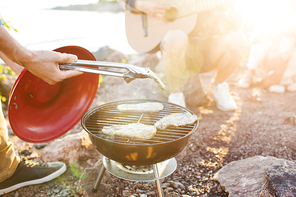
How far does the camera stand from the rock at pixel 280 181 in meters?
1.21

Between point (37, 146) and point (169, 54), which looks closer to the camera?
point (37, 146)

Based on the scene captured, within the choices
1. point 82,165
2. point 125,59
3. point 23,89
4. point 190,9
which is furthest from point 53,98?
point 125,59

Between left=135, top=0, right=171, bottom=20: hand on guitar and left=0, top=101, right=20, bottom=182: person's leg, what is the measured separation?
2.47 m

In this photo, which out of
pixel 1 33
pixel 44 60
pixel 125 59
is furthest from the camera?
pixel 125 59

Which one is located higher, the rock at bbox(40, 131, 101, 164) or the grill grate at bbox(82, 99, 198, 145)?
the grill grate at bbox(82, 99, 198, 145)

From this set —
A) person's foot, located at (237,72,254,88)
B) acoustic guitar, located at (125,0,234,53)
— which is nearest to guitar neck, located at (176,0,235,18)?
acoustic guitar, located at (125,0,234,53)

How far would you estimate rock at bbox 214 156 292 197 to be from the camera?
156cm

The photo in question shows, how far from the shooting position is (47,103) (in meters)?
1.82

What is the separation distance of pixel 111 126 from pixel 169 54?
1.73 m

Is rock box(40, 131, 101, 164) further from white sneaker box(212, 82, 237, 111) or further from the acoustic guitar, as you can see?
white sneaker box(212, 82, 237, 111)

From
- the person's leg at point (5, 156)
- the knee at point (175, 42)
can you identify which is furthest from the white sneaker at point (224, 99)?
the person's leg at point (5, 156)

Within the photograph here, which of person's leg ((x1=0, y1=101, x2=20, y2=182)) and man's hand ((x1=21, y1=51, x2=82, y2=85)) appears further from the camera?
person's leg ((x1=0, y1=101, x2=20, y2=182))

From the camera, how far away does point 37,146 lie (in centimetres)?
253

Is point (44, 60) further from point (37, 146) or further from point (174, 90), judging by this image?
point (174, 90)
